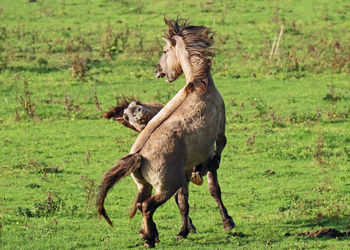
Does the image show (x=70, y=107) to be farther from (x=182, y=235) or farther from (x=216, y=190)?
(x=182, y=235)

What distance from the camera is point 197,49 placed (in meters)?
9.49

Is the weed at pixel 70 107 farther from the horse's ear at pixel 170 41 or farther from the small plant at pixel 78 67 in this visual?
the horse's ear at pixel 170 41

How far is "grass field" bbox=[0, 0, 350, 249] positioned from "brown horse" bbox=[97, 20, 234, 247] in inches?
32.8

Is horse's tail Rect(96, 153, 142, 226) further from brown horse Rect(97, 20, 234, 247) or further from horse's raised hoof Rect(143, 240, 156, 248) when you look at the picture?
horse's raised hoof Rect(143, 240, 156, 248)

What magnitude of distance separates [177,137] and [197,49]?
140 cm

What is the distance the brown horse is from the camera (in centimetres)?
841

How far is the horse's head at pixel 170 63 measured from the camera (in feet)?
32.1

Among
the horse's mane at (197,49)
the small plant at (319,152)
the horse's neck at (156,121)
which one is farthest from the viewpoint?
the small plant at (319,152)

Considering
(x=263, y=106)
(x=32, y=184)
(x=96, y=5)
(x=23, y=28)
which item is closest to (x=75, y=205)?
(x=32, y=184)

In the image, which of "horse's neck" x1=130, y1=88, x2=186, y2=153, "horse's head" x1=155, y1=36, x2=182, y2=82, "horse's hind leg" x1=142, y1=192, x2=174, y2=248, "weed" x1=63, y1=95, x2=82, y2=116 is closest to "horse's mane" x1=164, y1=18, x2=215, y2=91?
"horse's head" x1=155, y1=36, x2=182, y2=82

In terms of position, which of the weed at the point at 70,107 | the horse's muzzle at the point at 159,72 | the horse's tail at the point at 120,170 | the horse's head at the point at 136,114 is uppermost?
the horse's muzzle at the point at 159,72

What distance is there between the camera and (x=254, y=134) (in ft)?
51.1

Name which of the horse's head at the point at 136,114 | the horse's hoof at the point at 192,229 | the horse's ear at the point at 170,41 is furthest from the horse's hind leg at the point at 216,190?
the horse's ear at the point at 170,41

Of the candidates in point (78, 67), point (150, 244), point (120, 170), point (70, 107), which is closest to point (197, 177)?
point (150, 244)
